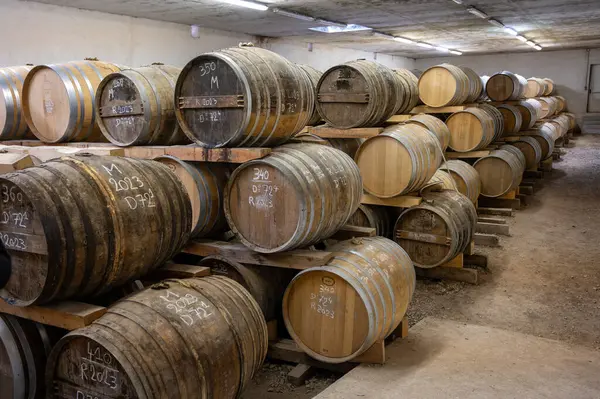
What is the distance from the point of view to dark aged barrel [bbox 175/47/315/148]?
3875mm

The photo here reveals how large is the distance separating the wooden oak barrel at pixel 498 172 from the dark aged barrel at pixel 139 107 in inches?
247

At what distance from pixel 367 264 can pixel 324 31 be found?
1027 cm

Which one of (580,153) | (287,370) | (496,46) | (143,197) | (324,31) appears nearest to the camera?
(143,197)

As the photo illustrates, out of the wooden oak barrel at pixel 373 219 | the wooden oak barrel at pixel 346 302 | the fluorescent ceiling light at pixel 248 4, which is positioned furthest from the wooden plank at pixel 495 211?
the wooden oak barrel at pixel 346 302

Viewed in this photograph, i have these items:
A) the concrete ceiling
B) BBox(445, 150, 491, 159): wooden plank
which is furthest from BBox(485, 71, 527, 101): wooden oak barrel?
BBox(445, 150, 491, 159): wooden plank

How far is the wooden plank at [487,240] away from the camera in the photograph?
802 cm

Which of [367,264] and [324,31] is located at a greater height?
[324,31]

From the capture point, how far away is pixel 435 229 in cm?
616

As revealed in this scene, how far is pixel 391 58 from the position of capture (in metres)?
21.5

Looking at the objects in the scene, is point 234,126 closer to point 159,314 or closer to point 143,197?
point 143,197

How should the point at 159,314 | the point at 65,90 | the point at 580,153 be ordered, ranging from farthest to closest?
the point at 580,153, the point at 65,90, the point at 159,314

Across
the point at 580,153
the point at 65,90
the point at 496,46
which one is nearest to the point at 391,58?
the point at 496,46

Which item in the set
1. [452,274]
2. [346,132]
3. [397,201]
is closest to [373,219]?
[397,201]

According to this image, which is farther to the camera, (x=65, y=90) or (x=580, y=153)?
(x=580, y=153)
